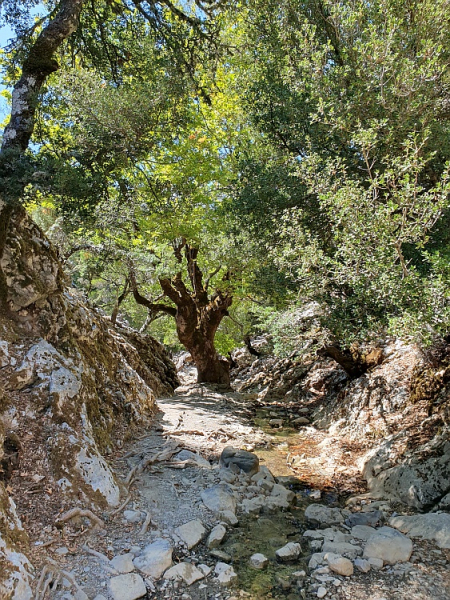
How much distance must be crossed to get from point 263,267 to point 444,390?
488cm

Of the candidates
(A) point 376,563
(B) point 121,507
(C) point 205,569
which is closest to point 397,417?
(A) point 376,563

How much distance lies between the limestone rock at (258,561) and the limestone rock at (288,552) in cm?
18

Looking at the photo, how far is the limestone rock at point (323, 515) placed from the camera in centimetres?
571

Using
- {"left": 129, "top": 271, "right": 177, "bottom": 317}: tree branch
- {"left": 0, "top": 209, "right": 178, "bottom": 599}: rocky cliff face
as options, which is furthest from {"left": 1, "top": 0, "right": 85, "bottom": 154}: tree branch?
{"left": 129, "top": 271, "right": 177, "bottom": 317}: tree branch

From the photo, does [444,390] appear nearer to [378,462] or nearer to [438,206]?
[378,462]

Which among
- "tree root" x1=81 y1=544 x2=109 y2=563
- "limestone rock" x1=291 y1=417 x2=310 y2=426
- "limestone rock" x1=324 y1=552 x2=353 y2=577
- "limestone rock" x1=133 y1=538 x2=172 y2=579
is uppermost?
"tree root" x1=81 y1=544 x2=109 y2=563

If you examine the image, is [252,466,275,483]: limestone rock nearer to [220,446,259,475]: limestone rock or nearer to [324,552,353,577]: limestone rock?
[220,446,259,475]: limestone rock

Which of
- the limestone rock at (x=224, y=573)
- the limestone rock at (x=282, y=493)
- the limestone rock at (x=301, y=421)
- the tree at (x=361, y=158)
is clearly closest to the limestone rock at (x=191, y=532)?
the limestone rock at (x=224, y=573)

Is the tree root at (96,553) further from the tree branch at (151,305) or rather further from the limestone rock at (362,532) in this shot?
the tree branch at (151,305)

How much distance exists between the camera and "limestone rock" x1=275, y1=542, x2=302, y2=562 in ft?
15.4

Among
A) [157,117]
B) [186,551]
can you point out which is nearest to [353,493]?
[186,551]

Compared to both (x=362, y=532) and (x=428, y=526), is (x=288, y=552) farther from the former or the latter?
(x=428, y=526)

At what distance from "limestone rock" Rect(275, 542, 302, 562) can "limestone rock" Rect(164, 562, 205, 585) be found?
3.41ft

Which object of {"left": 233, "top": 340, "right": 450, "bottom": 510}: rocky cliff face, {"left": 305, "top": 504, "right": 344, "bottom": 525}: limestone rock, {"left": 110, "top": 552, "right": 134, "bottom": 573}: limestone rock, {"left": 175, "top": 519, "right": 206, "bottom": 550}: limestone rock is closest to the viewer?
{"left": 110, "top": 552, "right": 134, "bottom": 573}: limestone rock
